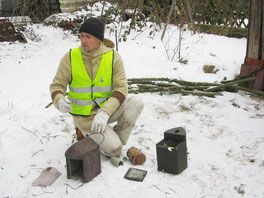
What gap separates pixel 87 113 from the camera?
2.99 metres

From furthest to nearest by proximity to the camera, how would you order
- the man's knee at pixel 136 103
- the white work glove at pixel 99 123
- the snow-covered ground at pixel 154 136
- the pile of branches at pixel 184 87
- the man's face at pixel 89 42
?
the pile of branches at pixel 184 87
the man's knee at pixel 136 103
the man's face at pixel 89 42
the white work glove at pixel 99 123
the snow-covered ground at pixel 154 136

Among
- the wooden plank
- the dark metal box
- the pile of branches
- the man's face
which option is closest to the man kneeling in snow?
the man's face

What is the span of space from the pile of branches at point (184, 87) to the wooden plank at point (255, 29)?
39cm

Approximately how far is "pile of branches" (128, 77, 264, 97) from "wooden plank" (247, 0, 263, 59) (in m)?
0.39

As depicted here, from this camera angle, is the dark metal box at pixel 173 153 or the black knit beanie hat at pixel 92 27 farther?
the black knit beanie hat at pixel 92 27

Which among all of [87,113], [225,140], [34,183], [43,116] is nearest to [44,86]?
[43,116]

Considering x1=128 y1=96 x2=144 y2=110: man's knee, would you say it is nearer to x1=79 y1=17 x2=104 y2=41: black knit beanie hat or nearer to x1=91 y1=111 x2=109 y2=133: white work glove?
x1=91 y1=111 x2=109 y2=133: white work glove

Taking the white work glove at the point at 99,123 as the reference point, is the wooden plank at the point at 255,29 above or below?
above

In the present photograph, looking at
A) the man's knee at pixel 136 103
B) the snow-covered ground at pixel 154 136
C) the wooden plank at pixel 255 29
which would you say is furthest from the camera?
the wooden plank at pixel 255 29

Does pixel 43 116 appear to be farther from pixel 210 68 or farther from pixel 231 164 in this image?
pixel 210 68

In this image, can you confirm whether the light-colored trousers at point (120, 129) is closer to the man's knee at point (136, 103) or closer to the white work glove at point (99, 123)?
the man's knee at point (136, 103)

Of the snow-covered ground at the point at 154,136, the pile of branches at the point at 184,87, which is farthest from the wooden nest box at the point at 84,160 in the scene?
the pile of branches at the point at 184,87

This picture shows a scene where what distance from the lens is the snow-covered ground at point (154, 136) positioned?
8.61 ft

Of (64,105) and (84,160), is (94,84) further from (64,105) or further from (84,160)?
(84,160)
